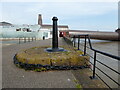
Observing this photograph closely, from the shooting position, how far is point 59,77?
10.4 ft

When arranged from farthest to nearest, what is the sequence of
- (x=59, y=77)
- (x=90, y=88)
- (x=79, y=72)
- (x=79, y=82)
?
(x=79, y=72)
(x=59, y=77)
(x=79, y=82)
(x=90, y=88)

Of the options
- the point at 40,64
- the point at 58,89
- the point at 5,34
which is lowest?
the point at 58,89

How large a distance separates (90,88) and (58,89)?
0.69 metres

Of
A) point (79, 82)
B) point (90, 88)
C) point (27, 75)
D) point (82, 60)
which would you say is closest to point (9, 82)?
point (27, 75)

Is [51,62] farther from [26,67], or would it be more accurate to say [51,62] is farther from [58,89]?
[58,89]

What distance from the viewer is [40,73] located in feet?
11.3

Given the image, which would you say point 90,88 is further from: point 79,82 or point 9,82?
point 9,82

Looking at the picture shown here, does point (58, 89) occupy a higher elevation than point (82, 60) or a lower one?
lower

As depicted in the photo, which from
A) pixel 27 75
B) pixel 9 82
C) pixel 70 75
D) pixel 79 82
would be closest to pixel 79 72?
pixel 70 75

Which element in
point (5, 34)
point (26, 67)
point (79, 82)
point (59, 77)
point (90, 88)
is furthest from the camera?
point (5, 34)

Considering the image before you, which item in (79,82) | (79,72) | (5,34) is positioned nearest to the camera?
(79,82)

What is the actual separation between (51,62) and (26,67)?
2.66ft

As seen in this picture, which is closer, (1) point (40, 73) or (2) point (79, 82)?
(2) point (79, 82)

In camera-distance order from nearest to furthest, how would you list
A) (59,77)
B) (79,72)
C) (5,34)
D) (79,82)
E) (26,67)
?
(79,82) → (59,77) → (79,72) → (26,67) → (5,34)
